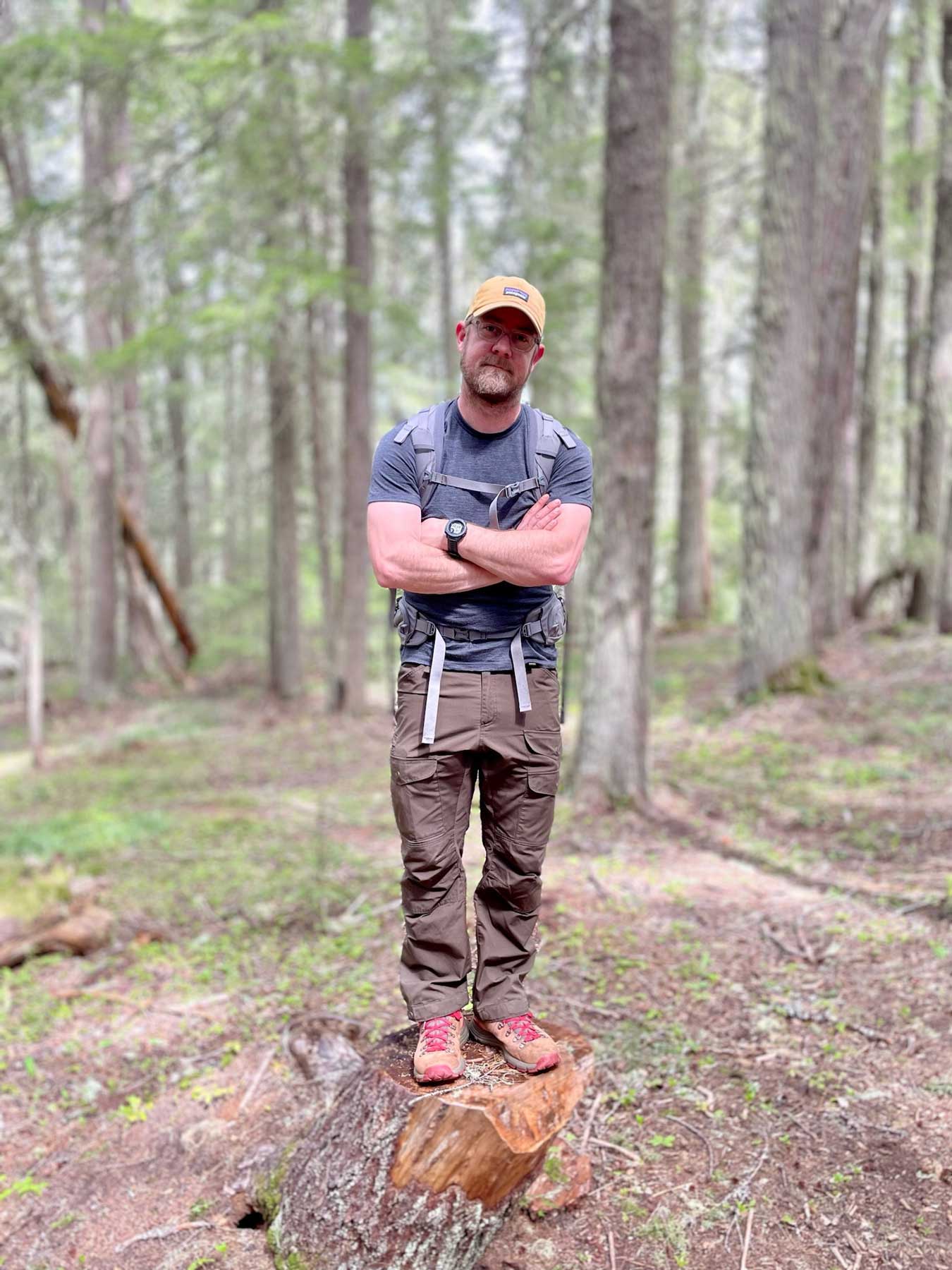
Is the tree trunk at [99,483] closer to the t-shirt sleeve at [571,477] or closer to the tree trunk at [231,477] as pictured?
the tree trunk at [231,477]

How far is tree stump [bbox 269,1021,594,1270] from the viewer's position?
2975mm

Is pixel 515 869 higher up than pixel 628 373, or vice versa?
pixel 628 373

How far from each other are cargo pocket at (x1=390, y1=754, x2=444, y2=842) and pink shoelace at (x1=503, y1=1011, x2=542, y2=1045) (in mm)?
720

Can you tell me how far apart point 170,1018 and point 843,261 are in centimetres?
1090

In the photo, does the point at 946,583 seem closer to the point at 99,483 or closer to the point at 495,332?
the point at 495,332

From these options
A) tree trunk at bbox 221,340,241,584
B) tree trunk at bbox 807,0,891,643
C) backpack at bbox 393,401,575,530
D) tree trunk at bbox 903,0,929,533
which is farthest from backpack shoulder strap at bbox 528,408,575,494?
tree trunk at bbox 221,340,241,584

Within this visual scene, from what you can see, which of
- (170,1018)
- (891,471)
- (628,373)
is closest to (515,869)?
(170,1018)

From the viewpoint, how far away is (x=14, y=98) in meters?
9.60

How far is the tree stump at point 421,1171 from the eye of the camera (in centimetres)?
297

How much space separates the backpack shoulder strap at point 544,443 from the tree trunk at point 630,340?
403 centimetres

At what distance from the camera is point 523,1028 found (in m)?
3.30

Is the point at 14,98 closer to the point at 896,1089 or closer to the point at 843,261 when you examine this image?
the point at 843,261

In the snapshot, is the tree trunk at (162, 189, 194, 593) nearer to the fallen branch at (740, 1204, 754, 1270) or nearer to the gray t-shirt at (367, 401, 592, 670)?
the gray t-shirt at (367, 401, 592, 670)

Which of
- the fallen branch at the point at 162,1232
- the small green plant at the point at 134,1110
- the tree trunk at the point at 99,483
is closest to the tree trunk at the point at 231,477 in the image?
the tree trunk at the point at 99,483
